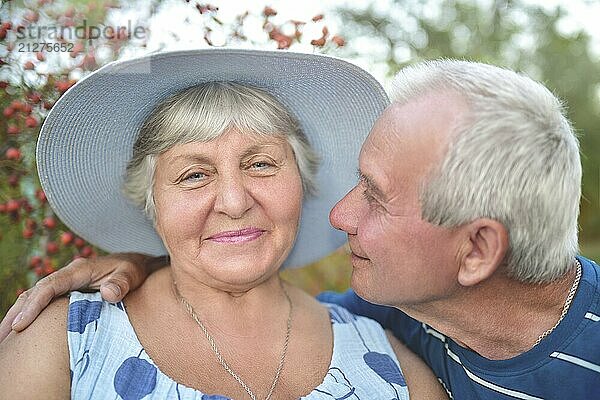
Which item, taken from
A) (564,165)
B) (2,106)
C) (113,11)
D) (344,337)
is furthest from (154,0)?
(564,165)

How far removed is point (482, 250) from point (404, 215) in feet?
0.76

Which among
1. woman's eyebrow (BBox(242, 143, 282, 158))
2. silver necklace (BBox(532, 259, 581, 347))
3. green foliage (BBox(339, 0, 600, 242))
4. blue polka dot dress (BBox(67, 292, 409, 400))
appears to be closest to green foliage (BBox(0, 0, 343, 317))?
woman's eyebrow (BBox(242, 143, 282, 158))

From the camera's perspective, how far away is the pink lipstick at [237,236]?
2.28 meters

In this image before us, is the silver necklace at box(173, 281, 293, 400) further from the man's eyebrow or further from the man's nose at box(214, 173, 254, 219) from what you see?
the man's eyebrow

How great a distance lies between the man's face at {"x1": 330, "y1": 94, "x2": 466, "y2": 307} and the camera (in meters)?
1.96

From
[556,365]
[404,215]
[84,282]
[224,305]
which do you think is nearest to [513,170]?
[404,215]

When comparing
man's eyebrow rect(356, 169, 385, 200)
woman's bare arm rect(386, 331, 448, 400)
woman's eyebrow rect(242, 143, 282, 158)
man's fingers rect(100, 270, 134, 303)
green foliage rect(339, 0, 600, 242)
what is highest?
man's eyebrow rect(356, 169, 385, 200)

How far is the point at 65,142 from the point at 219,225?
612mm

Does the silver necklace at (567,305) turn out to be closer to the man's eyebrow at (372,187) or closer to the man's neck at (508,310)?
the man's neck at (508,310)

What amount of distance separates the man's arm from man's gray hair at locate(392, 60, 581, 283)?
1017 millimetres

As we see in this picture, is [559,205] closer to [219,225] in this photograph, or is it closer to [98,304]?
[219,225]

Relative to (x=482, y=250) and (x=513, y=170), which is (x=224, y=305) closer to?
(x=482, y=250)

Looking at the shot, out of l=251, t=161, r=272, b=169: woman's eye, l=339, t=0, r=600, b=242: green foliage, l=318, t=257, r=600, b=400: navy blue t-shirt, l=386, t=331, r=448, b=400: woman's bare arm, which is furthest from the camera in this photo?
l=339, t=0, r=600, b=242: green foliage

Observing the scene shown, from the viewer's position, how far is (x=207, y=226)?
228 centimetres
